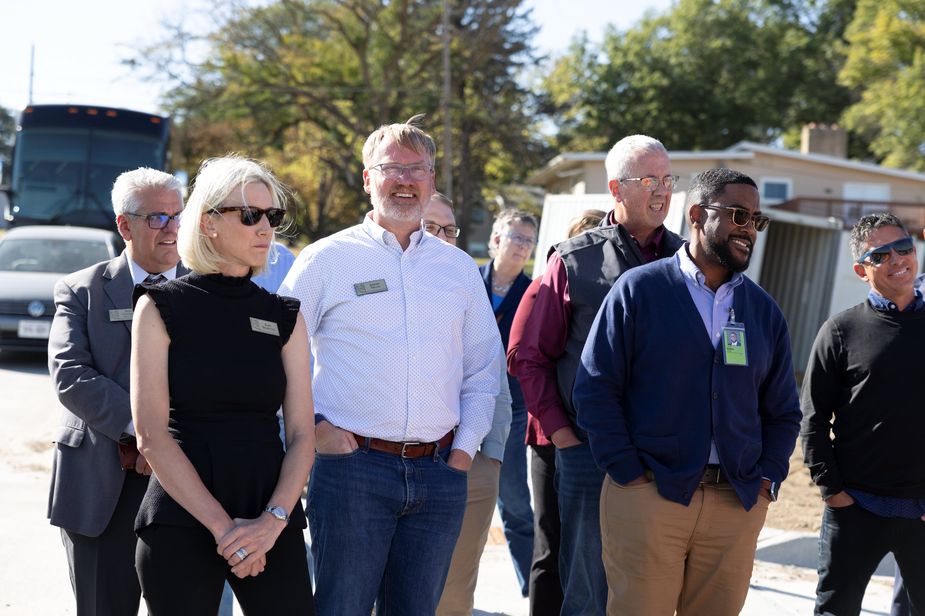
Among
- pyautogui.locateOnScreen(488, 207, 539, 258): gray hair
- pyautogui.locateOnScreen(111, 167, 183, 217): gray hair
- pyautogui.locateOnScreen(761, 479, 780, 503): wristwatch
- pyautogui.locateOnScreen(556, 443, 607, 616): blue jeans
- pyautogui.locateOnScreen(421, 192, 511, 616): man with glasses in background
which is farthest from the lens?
pyautogui.locateOnScreen(488, 207, 539, 258): gray hair

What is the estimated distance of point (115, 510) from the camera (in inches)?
151

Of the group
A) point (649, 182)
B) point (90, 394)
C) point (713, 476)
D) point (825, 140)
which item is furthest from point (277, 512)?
point (825, 140)

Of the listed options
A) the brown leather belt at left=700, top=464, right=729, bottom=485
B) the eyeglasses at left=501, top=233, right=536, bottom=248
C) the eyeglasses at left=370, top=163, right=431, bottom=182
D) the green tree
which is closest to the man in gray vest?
the brown leather belt at left=700, top=464, right=729, bottom=485

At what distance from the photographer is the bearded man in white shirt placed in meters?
3.53

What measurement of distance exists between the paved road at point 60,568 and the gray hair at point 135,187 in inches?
98.3

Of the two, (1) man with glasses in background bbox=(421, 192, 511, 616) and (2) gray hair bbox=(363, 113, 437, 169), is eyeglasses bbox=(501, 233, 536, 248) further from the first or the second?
(2) gray hair bbox=(363, 113, 437, 169)

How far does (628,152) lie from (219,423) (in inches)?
85.3

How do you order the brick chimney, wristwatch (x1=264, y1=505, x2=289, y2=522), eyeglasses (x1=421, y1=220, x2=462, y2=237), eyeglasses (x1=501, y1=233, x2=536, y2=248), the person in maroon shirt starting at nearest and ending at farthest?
1. wristwatch (x1=264, y1=505, x2=289, y2=522)
2. the person in maroon shirt
3. eyeglasses (x1=421, y1=220, x2=462, y2=237)
4. eyeglasses (x1=501, y1=233, x2=536, y2=248)
5. the brick chimney

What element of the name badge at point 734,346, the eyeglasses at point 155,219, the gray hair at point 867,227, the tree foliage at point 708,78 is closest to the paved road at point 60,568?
the gray hair at point 867,227

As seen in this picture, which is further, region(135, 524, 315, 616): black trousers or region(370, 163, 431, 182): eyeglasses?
region(370, 163, 431, 182): eyeglasses

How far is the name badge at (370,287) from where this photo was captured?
144 inches

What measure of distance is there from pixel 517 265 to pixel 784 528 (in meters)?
3.58

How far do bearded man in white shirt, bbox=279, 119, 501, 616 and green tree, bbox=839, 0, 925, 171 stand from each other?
35.0 m

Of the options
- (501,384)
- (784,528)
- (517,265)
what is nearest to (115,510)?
(501,384)
